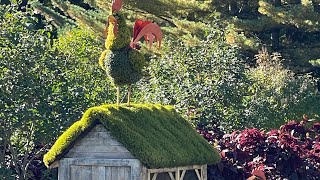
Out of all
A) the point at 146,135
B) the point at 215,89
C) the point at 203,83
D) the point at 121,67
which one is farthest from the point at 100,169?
the point at 203,83

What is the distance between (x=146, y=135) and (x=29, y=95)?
3.64m

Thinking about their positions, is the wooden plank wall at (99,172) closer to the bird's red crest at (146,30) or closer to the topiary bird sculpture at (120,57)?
the topiary bird sculpture at (120,57)

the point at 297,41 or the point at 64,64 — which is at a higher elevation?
the point at 297,41

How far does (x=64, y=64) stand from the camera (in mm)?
16953

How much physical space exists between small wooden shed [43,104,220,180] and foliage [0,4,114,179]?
2905 mm

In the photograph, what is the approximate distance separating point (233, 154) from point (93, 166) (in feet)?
12.1

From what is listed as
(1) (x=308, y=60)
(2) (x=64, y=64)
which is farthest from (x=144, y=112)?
(1) (x=308, y=60)

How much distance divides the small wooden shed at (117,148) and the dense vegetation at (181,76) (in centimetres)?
301

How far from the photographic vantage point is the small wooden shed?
11.9m

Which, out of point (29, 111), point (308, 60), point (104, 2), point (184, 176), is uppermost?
point (104, 2)

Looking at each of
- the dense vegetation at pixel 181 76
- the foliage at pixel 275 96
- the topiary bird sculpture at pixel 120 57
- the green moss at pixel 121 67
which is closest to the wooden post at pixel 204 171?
the topiary bird sculpture at pixel 120 57

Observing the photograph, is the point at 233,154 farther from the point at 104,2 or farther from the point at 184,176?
the point at 104,2

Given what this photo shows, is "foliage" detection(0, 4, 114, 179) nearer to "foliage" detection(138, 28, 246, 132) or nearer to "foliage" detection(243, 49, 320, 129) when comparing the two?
"foliage" detection(138, 28, 246, 132)

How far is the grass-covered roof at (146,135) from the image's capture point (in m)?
11.9
